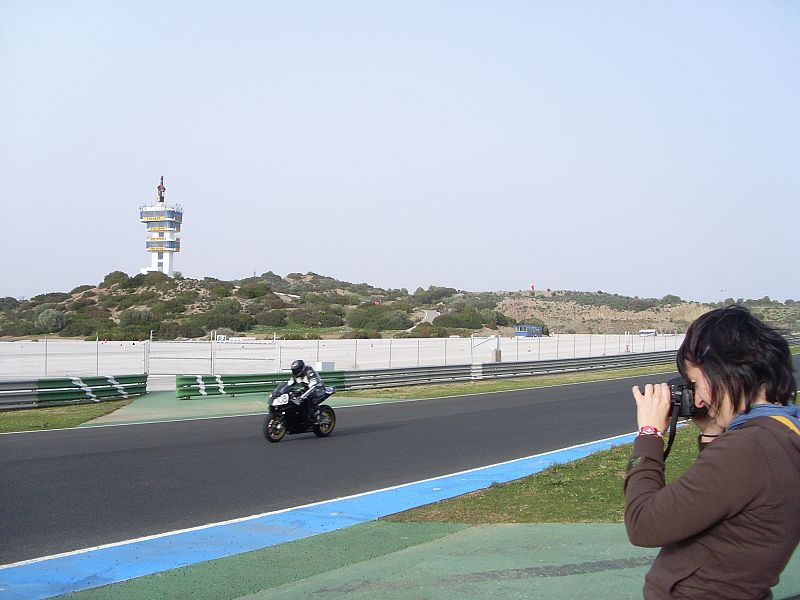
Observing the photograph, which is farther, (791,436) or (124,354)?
(124,354)

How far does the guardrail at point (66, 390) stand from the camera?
2262 cm

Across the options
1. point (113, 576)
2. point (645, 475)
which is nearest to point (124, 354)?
point (113, 576)

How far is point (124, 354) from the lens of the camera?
47.0 m

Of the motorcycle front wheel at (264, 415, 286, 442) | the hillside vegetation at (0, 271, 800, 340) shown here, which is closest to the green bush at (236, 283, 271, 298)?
the hillside vegetation at (0, 271, 800, 340)

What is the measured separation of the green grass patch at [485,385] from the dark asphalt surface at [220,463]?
17.8 ft

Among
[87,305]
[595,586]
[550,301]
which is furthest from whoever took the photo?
[550,301]

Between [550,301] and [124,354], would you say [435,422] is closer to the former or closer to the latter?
[124,354]

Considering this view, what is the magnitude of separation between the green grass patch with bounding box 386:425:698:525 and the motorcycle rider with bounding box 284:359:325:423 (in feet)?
18.2

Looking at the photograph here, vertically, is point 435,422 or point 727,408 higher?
point 727,408

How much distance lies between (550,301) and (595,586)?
139m

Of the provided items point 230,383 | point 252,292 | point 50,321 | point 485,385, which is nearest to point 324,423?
point 230,383

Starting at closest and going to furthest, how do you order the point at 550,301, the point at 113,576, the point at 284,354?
1. the point at 113,576
2. the point at 284,354
3. the point at 550,301

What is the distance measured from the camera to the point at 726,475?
2.51 metres

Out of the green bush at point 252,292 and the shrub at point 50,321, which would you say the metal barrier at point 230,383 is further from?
the green bush at point 252,292
